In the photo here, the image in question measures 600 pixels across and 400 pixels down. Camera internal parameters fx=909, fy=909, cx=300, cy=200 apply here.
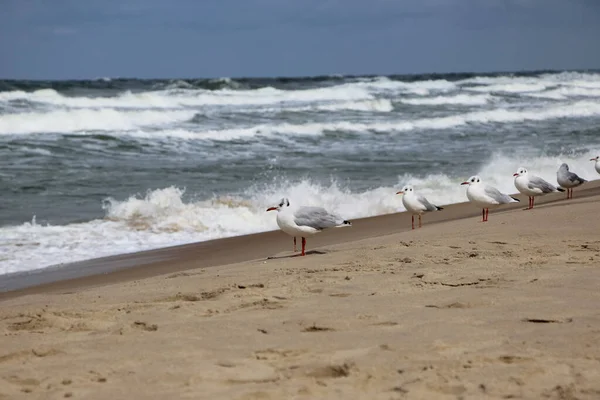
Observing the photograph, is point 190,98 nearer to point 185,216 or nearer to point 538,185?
point 185,216

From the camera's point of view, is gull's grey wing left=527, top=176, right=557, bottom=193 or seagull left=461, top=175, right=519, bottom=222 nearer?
seagull left=461, top=175, right=519, bottom=222

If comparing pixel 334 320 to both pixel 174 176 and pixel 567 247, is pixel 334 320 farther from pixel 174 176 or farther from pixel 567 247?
pixel 174 176

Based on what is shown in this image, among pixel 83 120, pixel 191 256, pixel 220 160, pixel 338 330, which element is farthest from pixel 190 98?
pixel 338 330

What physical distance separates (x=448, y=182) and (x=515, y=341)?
10.8 m

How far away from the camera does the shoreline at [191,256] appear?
26.9 ft

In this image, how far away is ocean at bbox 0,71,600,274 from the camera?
11.5m

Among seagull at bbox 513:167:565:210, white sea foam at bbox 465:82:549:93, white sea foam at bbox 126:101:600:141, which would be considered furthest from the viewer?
white sea foam at bbox 465:82:549:93

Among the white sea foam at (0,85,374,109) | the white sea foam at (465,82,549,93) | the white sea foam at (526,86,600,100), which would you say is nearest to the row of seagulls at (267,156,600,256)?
the white sea foam at (0,85,374,109)

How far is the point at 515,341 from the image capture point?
164 inches

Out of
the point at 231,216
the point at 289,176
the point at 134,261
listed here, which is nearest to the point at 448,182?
the point at 289,176

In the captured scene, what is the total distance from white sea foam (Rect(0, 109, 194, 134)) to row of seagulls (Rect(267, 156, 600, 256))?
1747 cm

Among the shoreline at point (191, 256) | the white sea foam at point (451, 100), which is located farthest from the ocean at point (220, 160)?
the white sea foam at point (451, 100)

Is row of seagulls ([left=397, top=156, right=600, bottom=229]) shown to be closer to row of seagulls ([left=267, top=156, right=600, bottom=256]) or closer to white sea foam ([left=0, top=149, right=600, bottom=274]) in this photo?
row of seagulls ([left=267, top=156, right=600, bottom=256])

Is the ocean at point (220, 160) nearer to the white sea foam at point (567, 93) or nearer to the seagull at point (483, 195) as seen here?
the seagull at point (483, 195)
